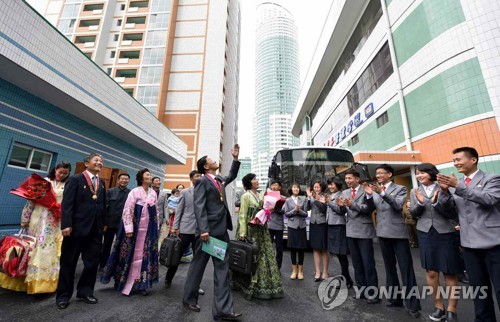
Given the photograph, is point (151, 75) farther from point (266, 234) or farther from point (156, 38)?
point (266, 234)

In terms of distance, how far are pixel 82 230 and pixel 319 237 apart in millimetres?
3886

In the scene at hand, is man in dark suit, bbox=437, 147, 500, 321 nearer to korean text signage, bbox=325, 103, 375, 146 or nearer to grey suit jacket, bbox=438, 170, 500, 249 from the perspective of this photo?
grey suit jacket, bbox=438, 170, 500, 249

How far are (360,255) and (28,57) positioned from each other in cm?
789

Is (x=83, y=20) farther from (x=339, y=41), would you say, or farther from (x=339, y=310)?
(x=339, y=310)

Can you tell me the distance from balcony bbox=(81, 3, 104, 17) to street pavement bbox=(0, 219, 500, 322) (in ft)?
108

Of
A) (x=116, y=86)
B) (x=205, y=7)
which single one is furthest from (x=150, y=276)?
(x=205, y=7)

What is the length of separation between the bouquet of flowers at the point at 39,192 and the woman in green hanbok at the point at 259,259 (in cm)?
289

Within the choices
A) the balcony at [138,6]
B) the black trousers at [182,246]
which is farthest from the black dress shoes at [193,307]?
the balcony at [138,6]

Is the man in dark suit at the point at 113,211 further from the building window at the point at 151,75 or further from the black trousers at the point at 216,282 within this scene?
the building window at the point at 151,75

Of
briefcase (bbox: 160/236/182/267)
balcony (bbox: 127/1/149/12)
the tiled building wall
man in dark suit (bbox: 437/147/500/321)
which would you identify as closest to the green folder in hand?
briefcase (bbox: 160/236/182/267)

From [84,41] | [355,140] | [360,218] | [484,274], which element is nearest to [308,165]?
[360,218]

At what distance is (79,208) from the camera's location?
311cm

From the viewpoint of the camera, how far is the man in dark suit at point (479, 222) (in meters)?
2.26

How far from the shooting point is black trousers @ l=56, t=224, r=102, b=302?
298cm
